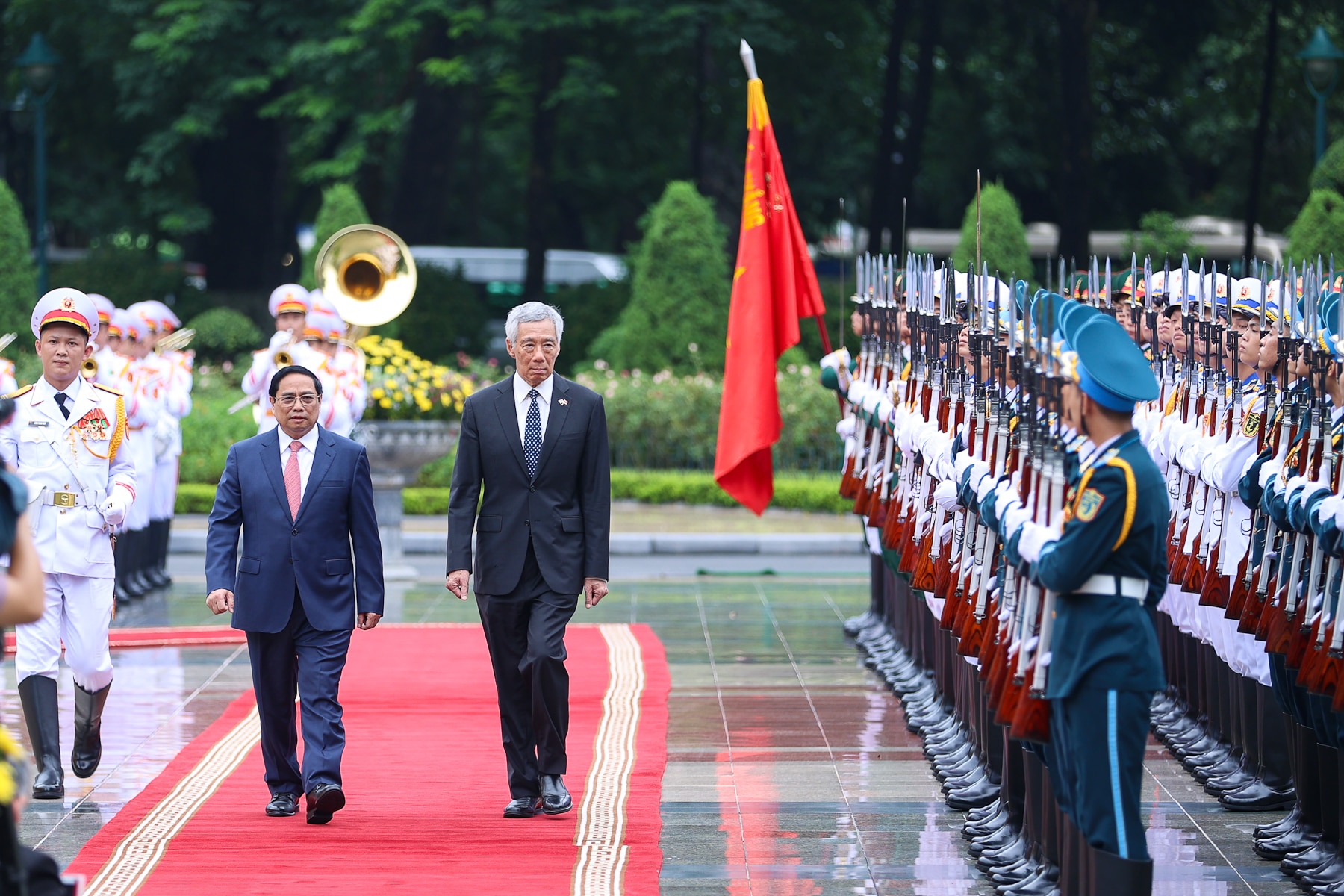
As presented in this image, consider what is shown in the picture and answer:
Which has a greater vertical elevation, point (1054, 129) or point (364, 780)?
point (1054, 129)

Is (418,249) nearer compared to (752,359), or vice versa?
(752,359)

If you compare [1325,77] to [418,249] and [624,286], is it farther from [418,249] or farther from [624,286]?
[418,249]

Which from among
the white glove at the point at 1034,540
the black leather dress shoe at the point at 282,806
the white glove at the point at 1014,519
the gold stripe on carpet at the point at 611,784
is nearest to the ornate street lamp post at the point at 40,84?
the gold stripe on carpet at the point at 611,784

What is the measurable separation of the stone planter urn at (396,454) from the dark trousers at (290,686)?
24.4 ft

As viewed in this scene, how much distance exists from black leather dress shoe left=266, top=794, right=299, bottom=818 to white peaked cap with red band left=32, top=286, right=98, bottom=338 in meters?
2.00

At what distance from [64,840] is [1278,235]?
32111 millimetres

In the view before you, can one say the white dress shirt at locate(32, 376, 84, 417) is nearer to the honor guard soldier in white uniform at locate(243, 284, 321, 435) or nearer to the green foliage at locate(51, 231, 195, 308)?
the honor guard soldier in white uniform at locate(243, 284, 321, 435)

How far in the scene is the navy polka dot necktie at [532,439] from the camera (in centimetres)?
750

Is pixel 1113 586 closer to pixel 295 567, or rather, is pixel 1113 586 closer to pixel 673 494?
pixel 295 567

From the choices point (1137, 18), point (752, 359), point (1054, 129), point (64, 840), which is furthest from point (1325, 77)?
point (64, 840)

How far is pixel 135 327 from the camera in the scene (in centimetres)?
1360

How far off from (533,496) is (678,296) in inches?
653

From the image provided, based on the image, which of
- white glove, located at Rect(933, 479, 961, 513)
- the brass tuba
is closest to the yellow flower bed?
the brass tuba

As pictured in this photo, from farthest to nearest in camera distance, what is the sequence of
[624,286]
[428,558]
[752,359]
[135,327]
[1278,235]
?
[1278,235] < [624,286] < [428,558] < [135,327] < [752,359]
